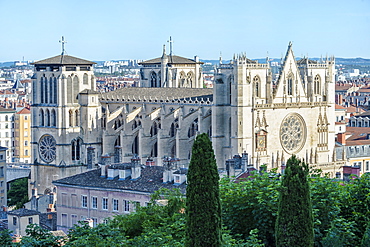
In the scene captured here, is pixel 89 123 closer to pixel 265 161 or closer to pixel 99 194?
pixel 265 161

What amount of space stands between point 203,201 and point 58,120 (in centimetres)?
5276

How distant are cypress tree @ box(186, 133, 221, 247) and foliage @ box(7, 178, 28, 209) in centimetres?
5046

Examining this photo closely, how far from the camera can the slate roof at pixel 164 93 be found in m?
77.1

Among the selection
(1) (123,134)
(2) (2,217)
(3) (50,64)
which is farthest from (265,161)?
(2) (2,217)

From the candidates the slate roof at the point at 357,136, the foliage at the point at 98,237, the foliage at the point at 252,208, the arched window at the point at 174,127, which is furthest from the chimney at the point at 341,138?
the foliage at the point at 98,237

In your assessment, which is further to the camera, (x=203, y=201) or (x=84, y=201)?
(x=84, y=201)

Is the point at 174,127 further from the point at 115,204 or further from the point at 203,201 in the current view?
the point at 203,201

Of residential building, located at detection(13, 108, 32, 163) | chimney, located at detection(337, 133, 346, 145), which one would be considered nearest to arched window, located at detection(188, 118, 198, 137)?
chimney, located at detection(337, 133, 346, 145)

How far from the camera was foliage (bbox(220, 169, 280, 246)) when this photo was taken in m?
32.0

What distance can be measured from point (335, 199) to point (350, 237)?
3.00 meters

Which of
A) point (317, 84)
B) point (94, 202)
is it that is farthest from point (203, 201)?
point (317, 84)

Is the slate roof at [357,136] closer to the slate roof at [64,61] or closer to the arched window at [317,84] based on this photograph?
the arched window at [317,84]

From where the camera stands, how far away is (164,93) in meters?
80.2

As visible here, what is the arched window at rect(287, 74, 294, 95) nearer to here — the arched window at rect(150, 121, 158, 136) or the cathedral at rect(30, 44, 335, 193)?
the cathedral at rect(30, 44, 335, 193)
